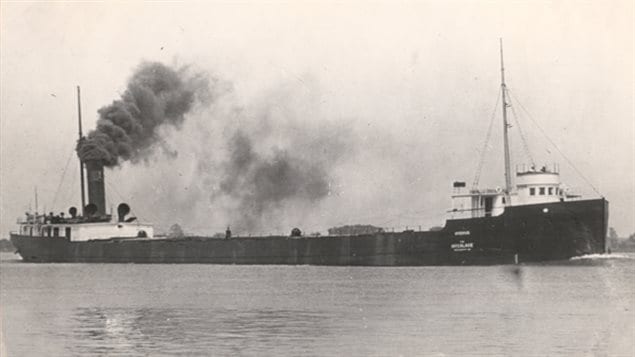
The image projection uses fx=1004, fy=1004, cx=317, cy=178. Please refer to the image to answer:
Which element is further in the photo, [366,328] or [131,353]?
[366,328]

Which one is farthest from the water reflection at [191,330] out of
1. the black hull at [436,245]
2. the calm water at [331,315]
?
the black hull at [436,245]

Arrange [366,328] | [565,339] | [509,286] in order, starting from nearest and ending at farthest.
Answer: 1. [565,339]
2. [366,328]
3. [509,286]

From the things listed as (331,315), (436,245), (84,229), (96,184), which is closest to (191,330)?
(331,315)

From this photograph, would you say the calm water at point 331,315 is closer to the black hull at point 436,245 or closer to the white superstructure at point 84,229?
the black hull at point 436,245

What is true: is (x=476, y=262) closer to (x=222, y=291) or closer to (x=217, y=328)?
(x=222, y=291)

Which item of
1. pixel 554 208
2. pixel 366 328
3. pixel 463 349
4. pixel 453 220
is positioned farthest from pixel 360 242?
pixel 463 349

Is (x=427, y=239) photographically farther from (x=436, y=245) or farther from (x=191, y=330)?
(x=191, y=330)
